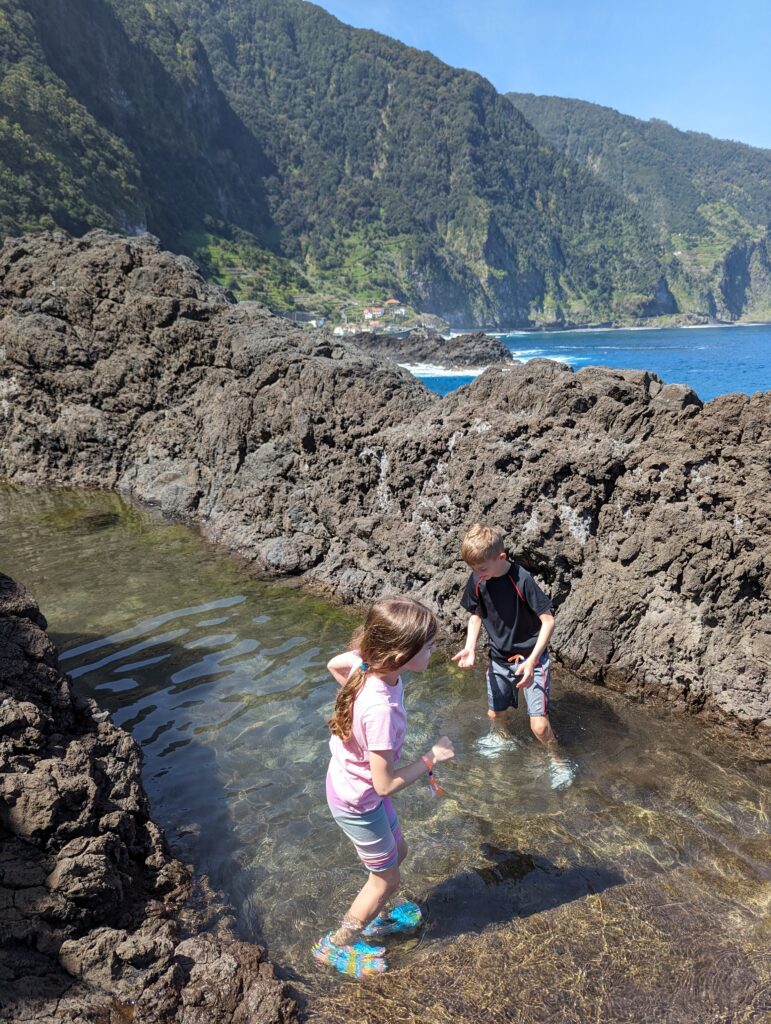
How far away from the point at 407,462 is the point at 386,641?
485 cm

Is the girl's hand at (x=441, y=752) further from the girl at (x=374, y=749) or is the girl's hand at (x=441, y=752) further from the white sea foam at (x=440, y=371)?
the white sea foam at (x=440, y=371)

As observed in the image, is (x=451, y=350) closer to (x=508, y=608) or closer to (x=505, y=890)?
(x=508, y=608)

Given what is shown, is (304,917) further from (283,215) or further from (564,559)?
(283,215)

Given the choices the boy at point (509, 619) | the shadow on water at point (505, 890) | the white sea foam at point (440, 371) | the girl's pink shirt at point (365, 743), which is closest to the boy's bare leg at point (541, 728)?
the boy at point (509, 619)

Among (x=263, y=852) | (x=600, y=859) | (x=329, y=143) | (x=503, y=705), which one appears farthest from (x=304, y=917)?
(x=329, y=143)

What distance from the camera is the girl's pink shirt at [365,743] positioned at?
2.49m

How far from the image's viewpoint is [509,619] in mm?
4266

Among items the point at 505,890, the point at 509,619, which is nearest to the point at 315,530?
the point at 509,619

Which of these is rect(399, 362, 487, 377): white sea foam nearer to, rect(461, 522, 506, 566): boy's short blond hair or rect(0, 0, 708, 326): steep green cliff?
rect(461, 522, 506, 566): boy's short blond hair

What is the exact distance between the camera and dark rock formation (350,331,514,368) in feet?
165

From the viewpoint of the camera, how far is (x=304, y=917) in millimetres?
3238

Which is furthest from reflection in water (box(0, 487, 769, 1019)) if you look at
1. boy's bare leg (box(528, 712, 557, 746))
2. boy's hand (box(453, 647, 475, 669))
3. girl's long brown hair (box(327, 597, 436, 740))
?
girl's long brown hair (box(327, 597, 436, 740))

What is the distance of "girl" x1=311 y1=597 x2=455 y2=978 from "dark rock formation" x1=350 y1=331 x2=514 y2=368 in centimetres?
4603

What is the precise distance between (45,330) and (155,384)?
265 centimetres
